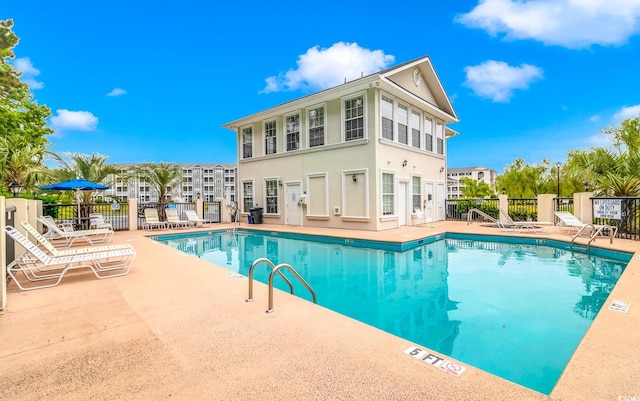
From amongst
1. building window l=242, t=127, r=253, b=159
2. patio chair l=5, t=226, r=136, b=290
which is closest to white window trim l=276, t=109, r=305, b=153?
building window l=242, t=127, r=253, b=159

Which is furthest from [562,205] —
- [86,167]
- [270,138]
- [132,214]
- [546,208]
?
[86,167]

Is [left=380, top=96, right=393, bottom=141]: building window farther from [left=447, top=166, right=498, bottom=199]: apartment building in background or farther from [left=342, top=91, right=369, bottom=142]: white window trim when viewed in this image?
[left=447, top=166, right=498, bottom=199]: apartment building in background

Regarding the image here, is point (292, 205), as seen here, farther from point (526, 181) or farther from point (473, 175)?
point (473, 175)

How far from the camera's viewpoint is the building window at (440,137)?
1827 centimetres

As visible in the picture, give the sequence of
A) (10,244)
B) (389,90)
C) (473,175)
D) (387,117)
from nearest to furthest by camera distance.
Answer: (10,244) → (389,90) → (387,117) → (473,175)

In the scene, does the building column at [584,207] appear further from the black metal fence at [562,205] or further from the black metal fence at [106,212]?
the black metal fence at [106,212]

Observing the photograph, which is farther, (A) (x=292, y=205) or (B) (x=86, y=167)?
(A) (x=292, y=205)

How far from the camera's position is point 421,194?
16.4m

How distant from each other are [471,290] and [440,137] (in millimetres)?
14374

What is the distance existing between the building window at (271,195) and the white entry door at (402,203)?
21.3 ft

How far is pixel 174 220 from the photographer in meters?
15.6

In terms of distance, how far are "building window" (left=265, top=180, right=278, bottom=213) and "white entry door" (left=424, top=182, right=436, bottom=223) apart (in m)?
7.94

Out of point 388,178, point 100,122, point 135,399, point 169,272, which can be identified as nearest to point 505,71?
point 388,178

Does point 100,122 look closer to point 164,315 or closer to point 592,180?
point 164,315
